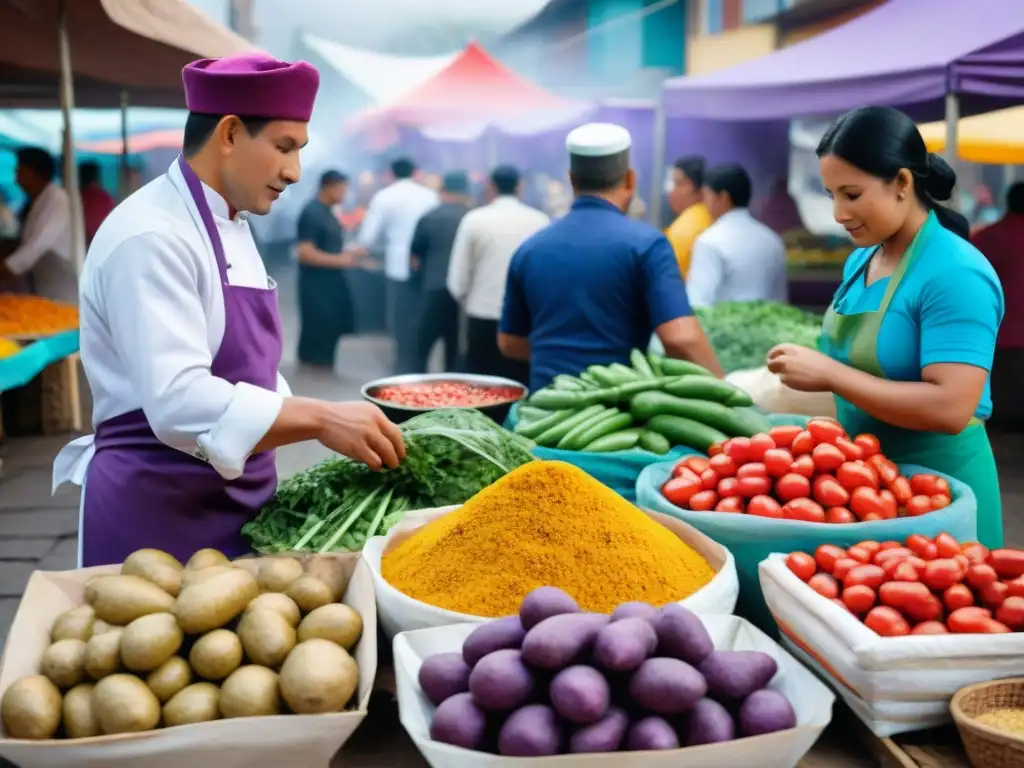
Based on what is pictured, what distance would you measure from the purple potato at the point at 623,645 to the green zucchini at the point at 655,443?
1331 mm

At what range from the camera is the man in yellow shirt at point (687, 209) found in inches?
252

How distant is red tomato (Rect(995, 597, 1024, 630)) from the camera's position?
4.88 ft

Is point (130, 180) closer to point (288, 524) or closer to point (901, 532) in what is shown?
point (288, 524)

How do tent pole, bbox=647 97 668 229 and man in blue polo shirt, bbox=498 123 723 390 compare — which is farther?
tent pole, bbox=647 97 668 229

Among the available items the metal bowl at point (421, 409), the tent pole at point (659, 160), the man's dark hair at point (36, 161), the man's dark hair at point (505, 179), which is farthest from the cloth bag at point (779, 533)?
the man's dark hair at point (36, 161)

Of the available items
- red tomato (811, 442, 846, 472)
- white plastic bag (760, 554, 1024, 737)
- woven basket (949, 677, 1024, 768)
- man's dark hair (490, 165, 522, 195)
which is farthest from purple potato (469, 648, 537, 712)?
man's dark hair (490, 165, 522, 195)

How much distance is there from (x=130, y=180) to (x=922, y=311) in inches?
459

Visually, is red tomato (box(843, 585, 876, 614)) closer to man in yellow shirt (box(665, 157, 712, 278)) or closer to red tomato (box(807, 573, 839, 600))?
red tomato (box(807, 573, 839, 600))

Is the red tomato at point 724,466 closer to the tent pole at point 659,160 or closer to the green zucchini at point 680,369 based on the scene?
the green zucchini at point 680,369

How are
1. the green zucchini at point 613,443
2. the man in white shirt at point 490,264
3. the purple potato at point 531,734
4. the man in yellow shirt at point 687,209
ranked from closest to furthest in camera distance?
the purple potato at point 531,734, the green zucchini at point 613,443, the man in yellow shirt at point 687,209, the man in white shirt at point 490,264

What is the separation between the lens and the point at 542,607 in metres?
1.32

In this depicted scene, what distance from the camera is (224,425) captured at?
1.86m

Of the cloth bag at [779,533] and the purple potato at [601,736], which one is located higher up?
the purple potato at [601,736]

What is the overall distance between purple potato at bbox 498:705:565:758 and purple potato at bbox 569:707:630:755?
25 millimetres
